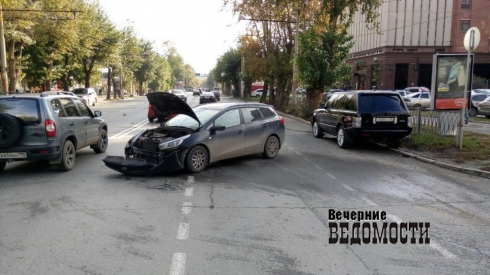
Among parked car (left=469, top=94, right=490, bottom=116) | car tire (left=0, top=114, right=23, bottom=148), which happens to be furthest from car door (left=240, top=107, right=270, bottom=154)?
parked car (left=469, top=94, right=490, bottom=116)

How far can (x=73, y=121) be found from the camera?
31.5 ft

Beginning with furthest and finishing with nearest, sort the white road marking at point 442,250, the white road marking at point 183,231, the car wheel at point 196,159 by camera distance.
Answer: the car wheel at point 196,159 < the white road marking at point 183,231 < the white road marking at point 442,250

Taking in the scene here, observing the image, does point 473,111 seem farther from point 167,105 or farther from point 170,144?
point 170,144

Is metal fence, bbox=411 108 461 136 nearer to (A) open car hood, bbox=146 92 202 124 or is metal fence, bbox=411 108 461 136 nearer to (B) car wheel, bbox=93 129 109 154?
(A) open car hood, bbox=146 92 202 124

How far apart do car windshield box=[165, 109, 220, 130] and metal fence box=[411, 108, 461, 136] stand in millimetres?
7662

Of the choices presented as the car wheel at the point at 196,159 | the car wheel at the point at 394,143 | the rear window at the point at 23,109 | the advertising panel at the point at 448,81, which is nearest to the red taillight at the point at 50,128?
the rear window at the point at 23,109

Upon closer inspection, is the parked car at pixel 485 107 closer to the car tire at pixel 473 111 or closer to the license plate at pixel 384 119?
the car tire at pixel 473 111

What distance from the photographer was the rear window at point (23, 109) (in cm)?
855

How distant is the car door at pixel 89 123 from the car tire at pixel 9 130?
2083mm

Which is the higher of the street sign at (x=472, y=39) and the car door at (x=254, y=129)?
the street sign at (x=472, y=39)

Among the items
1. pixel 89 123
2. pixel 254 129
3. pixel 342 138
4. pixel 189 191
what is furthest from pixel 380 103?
pixel 89 123

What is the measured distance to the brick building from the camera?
51000mm

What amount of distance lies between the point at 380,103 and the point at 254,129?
4.60 metres

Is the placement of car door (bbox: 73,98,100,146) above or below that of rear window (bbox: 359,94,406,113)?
below
